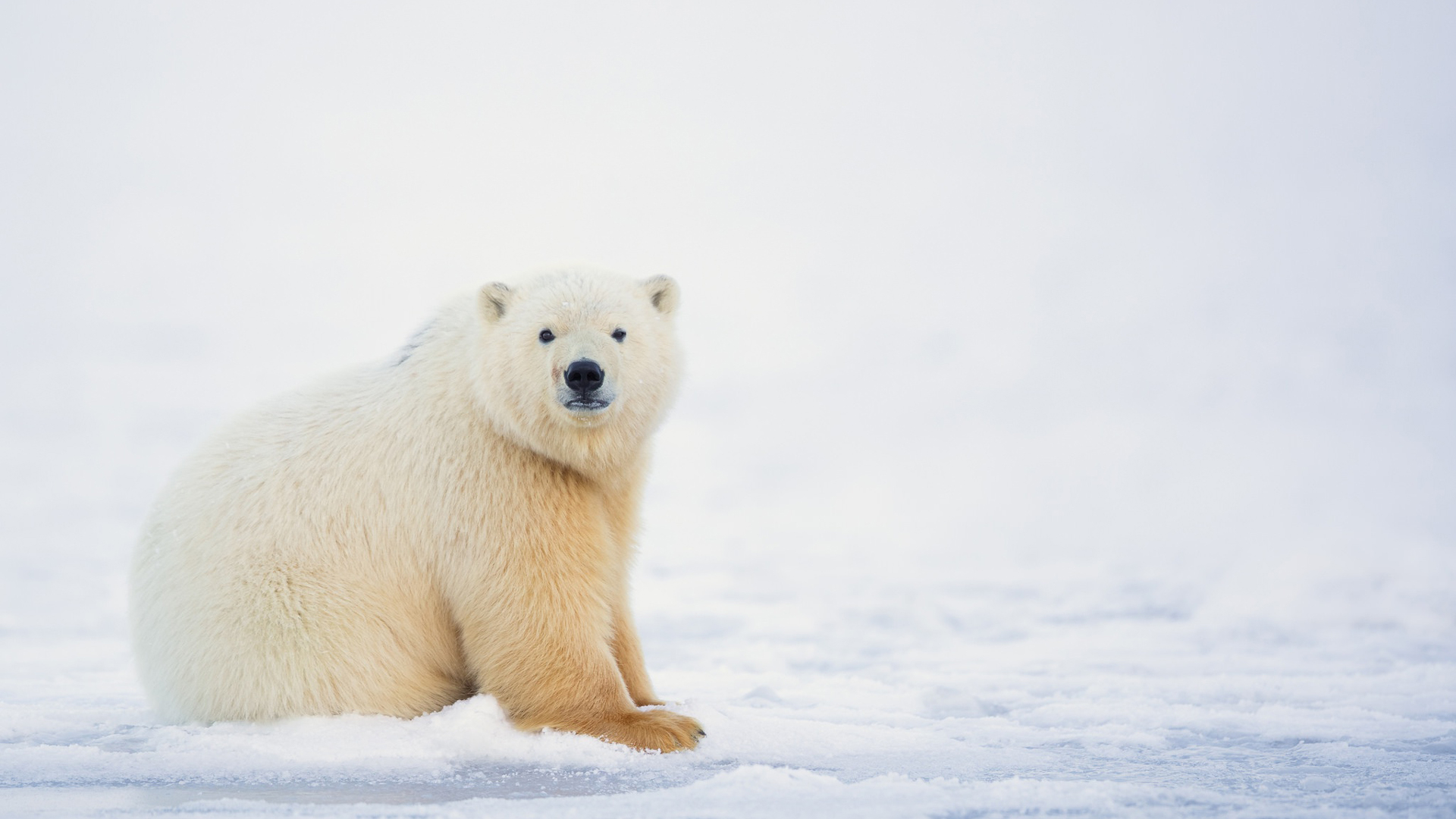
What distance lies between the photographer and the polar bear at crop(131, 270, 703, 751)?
4738 millimetres

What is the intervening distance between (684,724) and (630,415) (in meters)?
1.43

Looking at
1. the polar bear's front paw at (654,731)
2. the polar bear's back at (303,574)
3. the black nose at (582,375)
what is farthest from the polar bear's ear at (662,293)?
the polar bear's front paw at (654,731)

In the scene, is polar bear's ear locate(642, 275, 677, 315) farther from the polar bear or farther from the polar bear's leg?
the polar bear's leg

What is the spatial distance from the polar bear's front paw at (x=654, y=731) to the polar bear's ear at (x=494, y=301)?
6.44 feet

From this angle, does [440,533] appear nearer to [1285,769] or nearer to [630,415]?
[630,415]

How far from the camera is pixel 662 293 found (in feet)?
18.6

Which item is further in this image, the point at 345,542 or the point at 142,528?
the point at 142,528

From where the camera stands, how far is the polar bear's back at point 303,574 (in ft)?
15.5

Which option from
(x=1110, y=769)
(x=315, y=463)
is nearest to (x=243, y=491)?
(x=315, y=463)

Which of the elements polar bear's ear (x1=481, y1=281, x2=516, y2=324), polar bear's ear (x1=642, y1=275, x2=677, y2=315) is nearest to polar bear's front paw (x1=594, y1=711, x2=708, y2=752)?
polar bear's ear (x1=481, y1=281, x2=516, y2=324)

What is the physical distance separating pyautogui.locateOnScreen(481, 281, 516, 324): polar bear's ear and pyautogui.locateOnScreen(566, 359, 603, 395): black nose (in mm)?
666

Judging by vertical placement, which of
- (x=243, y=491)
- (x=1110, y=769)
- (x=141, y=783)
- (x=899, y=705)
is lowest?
(x=141, y=783)

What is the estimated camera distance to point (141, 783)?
12.9 feet

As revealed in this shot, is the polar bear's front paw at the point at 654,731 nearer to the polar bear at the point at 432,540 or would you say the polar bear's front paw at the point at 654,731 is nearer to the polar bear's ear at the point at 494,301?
the polar bear at the point at 432,540
